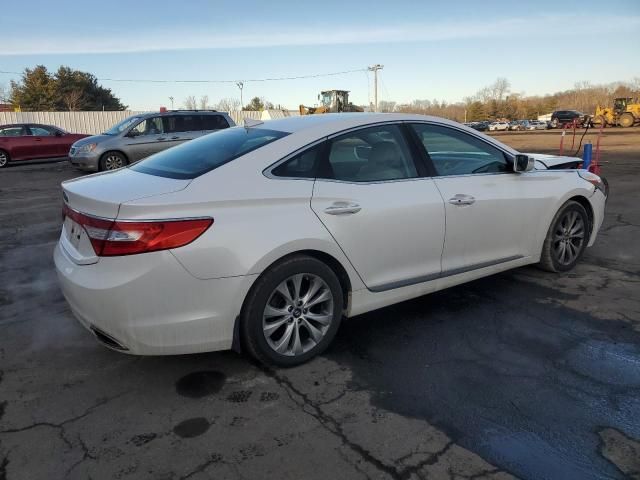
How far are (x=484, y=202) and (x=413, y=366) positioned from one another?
1487 millimetres

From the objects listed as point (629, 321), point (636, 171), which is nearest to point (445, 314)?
point (629, 321)

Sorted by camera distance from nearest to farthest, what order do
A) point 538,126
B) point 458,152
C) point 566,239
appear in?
point 458,152 → point 566,239 → point 538,126

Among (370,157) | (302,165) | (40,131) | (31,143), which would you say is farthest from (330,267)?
(40,131)

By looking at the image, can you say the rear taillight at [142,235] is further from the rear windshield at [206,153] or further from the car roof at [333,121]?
the car roof at [333,121]

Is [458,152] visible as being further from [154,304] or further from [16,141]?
[16,141]

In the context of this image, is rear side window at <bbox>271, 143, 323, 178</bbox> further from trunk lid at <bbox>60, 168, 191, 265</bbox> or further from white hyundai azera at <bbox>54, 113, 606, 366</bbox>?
trunk lid at <bbox>60, 168, 191, 265</bbox>

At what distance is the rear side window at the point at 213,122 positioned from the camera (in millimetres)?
14344

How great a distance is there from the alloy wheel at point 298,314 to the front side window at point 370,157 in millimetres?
733

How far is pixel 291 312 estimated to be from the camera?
3.23 meters

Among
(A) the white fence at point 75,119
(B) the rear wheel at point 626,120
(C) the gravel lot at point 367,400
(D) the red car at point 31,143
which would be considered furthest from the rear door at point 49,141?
(B) the rear wheel at point 626,120

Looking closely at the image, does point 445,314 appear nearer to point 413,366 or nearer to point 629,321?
point 413,366

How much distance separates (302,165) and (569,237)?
9.90 ft

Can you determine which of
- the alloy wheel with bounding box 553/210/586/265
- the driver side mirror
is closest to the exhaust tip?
the driver side mirror

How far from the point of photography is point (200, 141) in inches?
157
